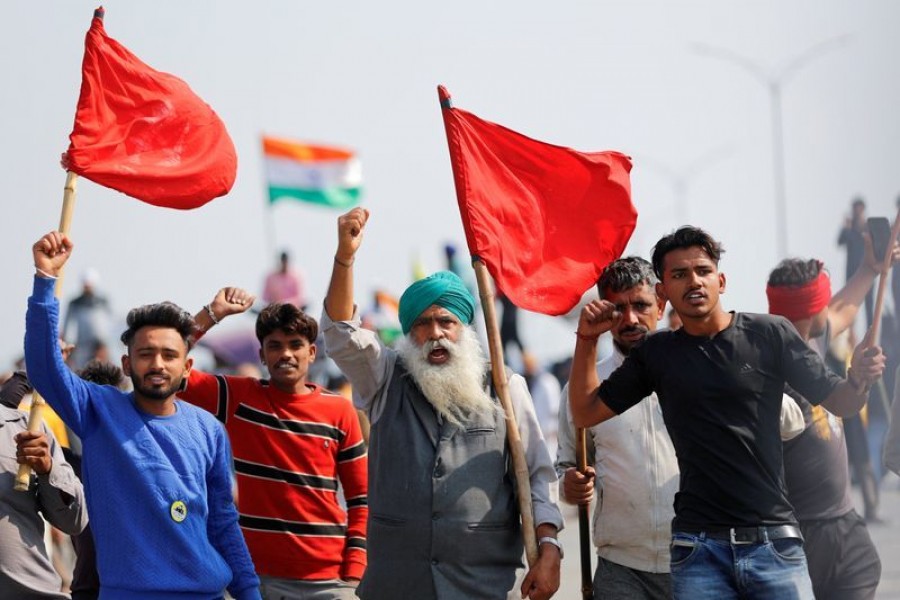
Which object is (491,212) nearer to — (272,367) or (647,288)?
(647,288)

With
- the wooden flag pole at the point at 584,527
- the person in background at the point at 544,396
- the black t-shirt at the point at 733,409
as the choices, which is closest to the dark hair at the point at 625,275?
the wooden flag pole at the point at 584,527

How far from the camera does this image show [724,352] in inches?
211

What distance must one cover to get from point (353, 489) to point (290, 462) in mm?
333

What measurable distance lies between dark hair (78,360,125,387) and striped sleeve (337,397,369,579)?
44.7 inches

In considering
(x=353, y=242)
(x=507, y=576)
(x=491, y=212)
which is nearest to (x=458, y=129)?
(x=491, y=212)

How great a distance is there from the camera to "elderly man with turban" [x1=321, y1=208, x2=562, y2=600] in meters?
5.82

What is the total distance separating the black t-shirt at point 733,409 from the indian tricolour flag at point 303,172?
15.3m

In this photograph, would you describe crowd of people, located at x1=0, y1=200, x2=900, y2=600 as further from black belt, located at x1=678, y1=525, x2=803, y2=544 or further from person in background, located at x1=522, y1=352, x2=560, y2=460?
person in background, located at x1=522, y1=352, x2=560, y2=460

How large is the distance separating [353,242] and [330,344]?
0.42 metres

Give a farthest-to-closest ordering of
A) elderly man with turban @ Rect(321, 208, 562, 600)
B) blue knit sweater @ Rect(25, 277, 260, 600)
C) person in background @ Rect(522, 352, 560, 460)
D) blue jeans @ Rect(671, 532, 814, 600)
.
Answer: person in background @ Rect(522, 352, 560, 460)
elderly man with turban @ Rect(321, 208, 562, 600)
blue knit sweater @ Rect(25, 277, 260, 600)
blue jeans @ Rect(671, 532, 814, 600)

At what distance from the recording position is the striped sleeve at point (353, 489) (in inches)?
265

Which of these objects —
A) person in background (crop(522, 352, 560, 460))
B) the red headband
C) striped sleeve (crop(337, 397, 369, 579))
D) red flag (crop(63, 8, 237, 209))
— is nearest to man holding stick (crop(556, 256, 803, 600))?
the red headband

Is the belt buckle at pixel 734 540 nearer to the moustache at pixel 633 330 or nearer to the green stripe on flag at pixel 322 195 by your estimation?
the moustache at pixel 633 330

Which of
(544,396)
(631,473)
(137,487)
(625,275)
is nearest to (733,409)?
(631,473)
